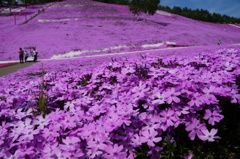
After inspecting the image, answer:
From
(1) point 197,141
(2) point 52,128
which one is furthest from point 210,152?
(2) point 52,128

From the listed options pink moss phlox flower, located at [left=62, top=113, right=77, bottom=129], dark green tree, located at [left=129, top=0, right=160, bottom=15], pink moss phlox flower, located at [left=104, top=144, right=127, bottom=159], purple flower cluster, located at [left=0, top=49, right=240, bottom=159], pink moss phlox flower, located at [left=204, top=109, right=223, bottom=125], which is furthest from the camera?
dark green tree, located at [left=129, top=0, right=160, bottom=15]

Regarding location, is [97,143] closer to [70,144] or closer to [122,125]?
[70,144]

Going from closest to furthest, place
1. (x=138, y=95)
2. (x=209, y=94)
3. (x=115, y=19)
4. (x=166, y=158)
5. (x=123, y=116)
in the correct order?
(x=166, y=158) → (x=123, y=116) → (x=209, y=94) → (x=138, y=95) → (x=115, y=19)

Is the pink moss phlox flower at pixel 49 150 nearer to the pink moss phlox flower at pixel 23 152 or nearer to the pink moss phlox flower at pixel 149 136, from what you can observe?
the pink moss phlox flower at pixel 23 152

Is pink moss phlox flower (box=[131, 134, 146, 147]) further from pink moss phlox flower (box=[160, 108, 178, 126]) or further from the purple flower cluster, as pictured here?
pink moss phlox flower (box=[160, 108, 178, 126])

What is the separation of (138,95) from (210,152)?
98 cm

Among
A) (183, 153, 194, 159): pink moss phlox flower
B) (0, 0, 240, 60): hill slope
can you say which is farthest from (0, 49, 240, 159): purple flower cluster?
(0, 0, 240, 60): hill slope

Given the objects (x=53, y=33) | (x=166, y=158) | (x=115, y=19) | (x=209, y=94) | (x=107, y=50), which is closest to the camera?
(x=166, y=158)

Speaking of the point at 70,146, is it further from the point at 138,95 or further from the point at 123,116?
the point at 138,95

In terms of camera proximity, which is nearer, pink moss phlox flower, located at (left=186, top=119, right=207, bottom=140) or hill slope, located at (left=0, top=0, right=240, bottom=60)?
pink moss phlox flower, located at (left=186, top=119, right=207, bottom=140)

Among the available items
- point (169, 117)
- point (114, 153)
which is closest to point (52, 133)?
point (114, 153)

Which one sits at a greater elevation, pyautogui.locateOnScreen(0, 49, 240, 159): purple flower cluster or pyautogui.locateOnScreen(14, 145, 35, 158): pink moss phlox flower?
pyautogui.locateOnScreen(0, 49, 240, 159): purple flower cluster

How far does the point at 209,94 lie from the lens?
1933 mm

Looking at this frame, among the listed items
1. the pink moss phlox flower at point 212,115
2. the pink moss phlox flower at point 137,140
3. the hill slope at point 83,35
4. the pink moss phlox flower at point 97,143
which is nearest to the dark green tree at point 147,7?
the hill slope at point 83,35
